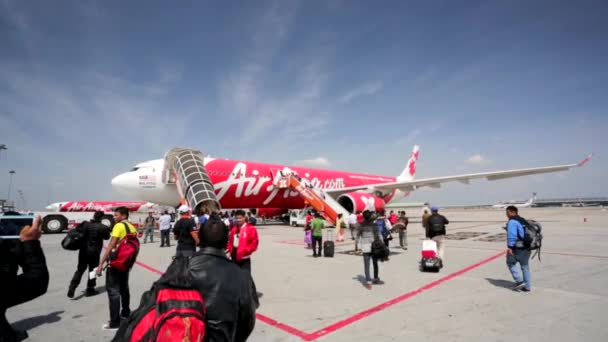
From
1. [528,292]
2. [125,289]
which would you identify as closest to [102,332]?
[125,289]

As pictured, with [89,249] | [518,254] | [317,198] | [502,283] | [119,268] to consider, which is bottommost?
[502,283]

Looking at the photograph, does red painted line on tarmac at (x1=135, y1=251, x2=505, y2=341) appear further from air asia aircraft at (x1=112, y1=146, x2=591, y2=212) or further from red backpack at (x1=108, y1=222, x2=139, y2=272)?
air asia aircraft at (x1=112, y1=146, x2=591, y2=212)

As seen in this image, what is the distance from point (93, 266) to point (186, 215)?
192cm

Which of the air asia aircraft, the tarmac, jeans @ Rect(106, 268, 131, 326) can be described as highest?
the air asia aircraft

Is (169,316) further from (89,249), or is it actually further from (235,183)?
(235,183)

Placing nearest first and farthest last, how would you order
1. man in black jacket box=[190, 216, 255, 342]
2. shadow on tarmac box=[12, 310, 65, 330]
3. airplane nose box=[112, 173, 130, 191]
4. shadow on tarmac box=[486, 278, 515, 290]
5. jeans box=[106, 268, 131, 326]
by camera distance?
1. man in black jacket box=[190, 216, 255, 342]
2. jeans box=[106, 268, 131, 326]
3. shadow on tarmac box=[12, 310, 65, 330]
4. shadow on tarmac box=[486, 278, 515, 290]
5. airplane nose box=[112, 173, 130, 191]

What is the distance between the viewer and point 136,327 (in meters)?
1.52

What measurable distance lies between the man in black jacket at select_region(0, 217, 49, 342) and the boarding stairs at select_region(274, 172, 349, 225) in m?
15.2

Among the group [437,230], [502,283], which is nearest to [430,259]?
[437,230]

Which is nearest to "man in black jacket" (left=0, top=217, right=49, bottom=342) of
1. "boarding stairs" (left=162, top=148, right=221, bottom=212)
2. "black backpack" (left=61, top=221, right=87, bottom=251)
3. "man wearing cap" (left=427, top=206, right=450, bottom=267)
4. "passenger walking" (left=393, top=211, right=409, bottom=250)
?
"black backpack" (left=61, top=221, right=87, bottom=251)

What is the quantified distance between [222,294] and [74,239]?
561 cm

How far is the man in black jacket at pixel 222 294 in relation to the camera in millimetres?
1623

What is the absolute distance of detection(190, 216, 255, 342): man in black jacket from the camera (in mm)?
1623

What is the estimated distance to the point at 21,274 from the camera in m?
3.52
